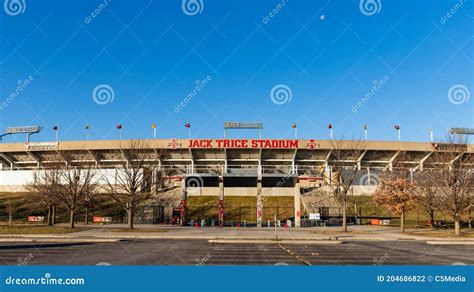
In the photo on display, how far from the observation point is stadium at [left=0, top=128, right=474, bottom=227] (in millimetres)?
55656

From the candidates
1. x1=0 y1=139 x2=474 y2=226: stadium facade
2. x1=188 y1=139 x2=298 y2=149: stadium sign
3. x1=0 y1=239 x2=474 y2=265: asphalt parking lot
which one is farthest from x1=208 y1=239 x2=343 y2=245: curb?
x1=188 y1=139 x2=298 y2=149: stadium sign

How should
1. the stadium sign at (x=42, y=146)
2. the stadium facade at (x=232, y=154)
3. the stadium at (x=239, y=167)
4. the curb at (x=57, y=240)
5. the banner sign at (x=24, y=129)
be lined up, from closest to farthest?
the curb at (x=57, y=240)
the stadium at (x=239, y=167)
the stadium facade at (x=232, y=154)
the stadium sign at (x=42, y=146)
the banner sign at (x=24, y=129)

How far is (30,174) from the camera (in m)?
78.9

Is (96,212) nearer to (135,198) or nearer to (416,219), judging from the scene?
(135,198)

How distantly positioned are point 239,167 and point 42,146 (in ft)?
181

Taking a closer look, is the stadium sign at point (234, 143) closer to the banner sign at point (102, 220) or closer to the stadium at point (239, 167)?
the stadium at point (239, 167)

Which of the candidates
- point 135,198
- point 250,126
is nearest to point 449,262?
point 135,198

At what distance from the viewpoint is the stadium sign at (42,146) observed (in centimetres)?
10012

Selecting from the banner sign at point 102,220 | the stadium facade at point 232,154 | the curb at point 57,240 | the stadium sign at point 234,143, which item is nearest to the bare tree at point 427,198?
the curb at point 57,240

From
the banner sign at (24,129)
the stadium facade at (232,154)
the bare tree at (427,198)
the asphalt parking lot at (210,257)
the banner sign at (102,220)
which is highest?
the banner sign at (24,129)

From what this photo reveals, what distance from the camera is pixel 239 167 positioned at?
102688 millimetres

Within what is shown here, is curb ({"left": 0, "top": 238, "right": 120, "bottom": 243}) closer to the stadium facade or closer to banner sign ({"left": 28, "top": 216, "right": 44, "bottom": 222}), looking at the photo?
banner sign ({"left": 28, "top": 216, "right": 44, "bottom": 222})

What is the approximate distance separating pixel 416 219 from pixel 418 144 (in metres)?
56.4

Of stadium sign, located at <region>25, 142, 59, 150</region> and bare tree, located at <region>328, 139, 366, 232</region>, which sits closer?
bare tree, located at <region>328, 139, 366, 232</region>
